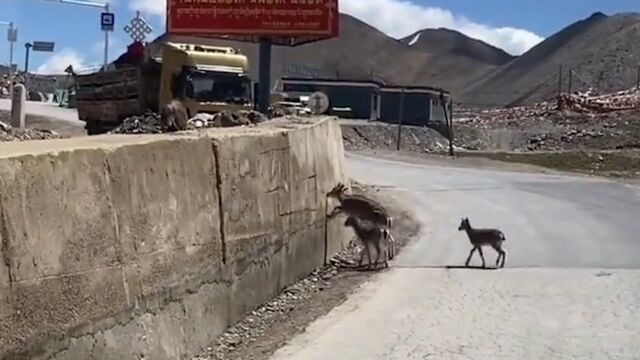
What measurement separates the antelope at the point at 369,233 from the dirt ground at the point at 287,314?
0.45 m

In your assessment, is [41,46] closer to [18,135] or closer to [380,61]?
[18,135]

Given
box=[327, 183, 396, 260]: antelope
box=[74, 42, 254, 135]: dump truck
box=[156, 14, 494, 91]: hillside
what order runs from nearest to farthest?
box=[327, 183, 396, 260]: antelope → box=[74, 42, 254, 135]: dump truck → box=[156, 14, 494, 91]: hillside

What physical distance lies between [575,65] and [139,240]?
105673mm

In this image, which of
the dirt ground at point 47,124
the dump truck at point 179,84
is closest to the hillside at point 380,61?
the dirt ground at point 47,124

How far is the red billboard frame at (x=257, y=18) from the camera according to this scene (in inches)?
1302

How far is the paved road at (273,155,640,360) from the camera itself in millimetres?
9500

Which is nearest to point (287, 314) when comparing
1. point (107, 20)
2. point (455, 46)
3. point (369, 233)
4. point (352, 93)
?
point (369, 233)

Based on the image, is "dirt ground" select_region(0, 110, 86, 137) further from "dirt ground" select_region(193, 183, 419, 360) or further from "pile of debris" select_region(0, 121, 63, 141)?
"dirt ground" select_region(193, 183, 419, 360)

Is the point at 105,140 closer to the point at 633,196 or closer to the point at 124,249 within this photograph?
the point at 124,249

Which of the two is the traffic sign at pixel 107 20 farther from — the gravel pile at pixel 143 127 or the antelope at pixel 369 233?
the antelope at pixel 369 233

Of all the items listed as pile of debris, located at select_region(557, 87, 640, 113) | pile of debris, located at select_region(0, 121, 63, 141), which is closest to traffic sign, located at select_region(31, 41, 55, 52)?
pile of debris, located at select_region(557, 87, 640, 113)

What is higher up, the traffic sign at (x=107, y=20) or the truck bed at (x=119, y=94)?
the traffic sign at (x=107, y=20)

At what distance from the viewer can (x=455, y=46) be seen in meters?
182

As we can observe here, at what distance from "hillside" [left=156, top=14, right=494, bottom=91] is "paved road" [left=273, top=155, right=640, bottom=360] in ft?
371
